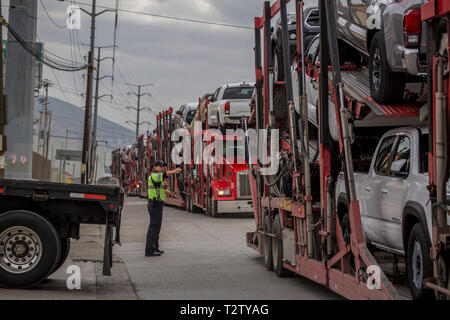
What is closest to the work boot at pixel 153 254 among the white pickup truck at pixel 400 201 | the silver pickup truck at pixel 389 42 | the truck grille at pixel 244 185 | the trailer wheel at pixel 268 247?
the trailer wheel at pixel 268 247

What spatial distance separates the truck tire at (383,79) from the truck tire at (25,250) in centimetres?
431

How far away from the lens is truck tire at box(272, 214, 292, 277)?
37.3 feet

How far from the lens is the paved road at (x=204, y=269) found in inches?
395

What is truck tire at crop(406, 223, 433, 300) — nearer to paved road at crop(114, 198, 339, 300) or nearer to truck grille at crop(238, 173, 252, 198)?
paved road at crop(114, 198, 339, 300)

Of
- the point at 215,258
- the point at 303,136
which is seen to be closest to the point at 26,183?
the point at 303,136

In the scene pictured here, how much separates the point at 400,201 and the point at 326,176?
1.48 meters

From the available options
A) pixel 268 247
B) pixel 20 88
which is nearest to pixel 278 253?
pixel 268 247

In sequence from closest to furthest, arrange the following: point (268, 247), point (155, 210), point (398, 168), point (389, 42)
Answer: point (398, 168), point (389, 42), point (268, 247), point (155, 210)

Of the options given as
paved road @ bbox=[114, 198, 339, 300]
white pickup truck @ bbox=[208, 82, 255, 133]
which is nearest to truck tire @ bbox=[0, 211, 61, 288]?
paved road @ bbox=[114, 198, 339, 300]

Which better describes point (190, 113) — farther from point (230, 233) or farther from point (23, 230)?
point (23, 230)

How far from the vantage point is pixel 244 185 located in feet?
82.6

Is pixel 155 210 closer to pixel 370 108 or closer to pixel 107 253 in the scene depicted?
pixel 107 253

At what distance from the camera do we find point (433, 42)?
5.91m

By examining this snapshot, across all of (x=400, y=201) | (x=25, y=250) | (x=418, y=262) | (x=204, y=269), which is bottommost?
(x=204, y=269)
